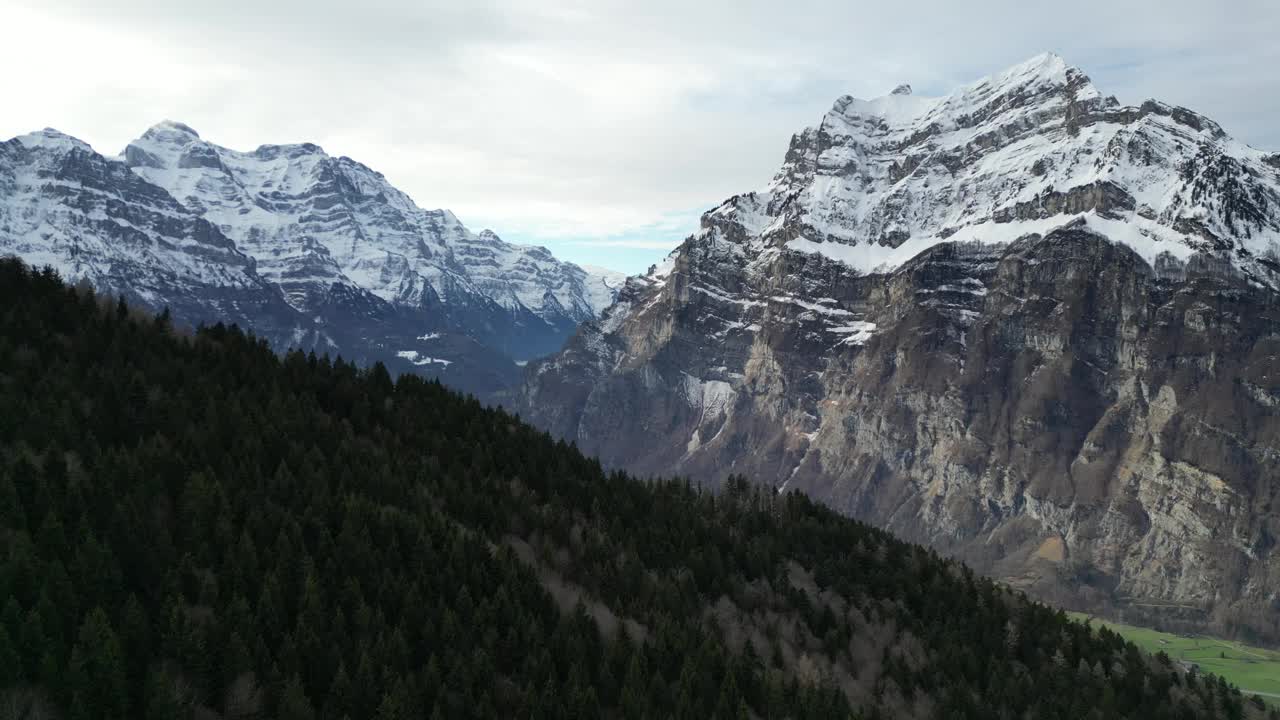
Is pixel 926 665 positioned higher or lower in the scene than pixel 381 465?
lower

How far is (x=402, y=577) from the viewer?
7069 cm

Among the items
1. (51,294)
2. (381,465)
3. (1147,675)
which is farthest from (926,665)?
(51,294)

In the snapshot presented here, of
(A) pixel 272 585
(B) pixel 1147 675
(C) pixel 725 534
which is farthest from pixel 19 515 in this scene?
(B) pixel 1147 675

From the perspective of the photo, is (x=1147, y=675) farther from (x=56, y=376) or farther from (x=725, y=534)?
(x=56, y=376)

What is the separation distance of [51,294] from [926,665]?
281ft

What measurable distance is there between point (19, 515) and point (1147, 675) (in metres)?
106

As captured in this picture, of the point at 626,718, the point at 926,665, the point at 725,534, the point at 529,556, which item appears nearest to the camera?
the point at 626,718

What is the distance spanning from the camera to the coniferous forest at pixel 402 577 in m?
55.7

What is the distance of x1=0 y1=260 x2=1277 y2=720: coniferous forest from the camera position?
55719 mm

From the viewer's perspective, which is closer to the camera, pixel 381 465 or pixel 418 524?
pixel 418 524

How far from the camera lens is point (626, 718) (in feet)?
212

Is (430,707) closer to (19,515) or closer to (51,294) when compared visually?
(19,515)

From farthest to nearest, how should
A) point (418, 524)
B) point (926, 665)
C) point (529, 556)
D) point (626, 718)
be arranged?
1. point (926, 665)
2. point (529, 556)
3. point (418, 524)
4. point (626, 718)

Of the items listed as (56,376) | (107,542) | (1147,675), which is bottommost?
(1147,675)
